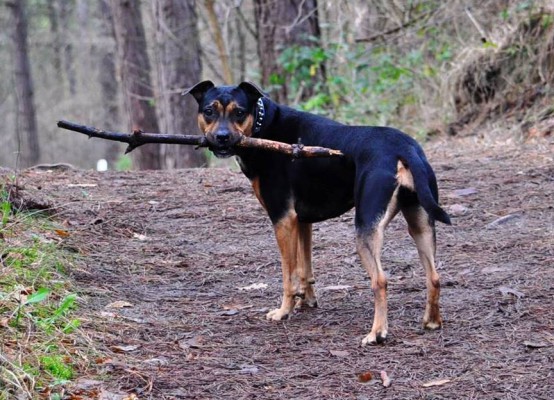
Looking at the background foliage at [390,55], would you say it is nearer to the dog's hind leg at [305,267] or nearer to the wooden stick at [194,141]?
the dog's hind leg at [305,267]

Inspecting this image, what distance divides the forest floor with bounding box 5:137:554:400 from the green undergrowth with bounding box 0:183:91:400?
0.50ft

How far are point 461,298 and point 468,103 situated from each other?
7.33 metres

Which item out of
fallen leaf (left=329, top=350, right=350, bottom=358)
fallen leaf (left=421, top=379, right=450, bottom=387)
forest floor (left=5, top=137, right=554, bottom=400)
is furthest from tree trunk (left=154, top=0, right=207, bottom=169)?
fallen leaf (left=421, top=379, right=450, bottom=387)

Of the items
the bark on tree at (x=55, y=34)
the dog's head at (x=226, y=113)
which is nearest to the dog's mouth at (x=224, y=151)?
the dog's head at (x=226, y=113)

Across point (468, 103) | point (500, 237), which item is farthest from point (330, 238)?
point (468, 103)

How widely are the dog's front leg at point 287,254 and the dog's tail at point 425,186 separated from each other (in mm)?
1065

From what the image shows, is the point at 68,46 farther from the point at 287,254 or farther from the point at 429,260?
the point at 429,260

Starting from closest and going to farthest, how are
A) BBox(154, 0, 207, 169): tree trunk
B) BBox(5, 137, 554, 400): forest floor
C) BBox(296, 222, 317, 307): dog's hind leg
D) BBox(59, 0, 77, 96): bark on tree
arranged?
BBox(5, 137, 554, 400): forest floor → BBox(296, 222, 317, 307): dog's hind leg → BBox(154, 0, 207, 169): tree trunk → BBox(59, 0, 77, 96): bark on tree

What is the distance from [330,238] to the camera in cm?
804

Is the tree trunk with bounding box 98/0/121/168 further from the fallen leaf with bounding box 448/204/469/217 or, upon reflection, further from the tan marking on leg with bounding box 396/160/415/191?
the tan marking on leg with bounding box 396/160/415/191

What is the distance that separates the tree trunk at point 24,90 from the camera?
22434mm

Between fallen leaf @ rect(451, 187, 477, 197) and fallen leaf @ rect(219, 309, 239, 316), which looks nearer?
fallen leaf @ rect(219, 309, 239, 316)

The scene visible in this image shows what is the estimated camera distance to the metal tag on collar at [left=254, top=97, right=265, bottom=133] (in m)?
6.00

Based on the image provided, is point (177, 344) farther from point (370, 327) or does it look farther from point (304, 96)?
point (304, 96)
